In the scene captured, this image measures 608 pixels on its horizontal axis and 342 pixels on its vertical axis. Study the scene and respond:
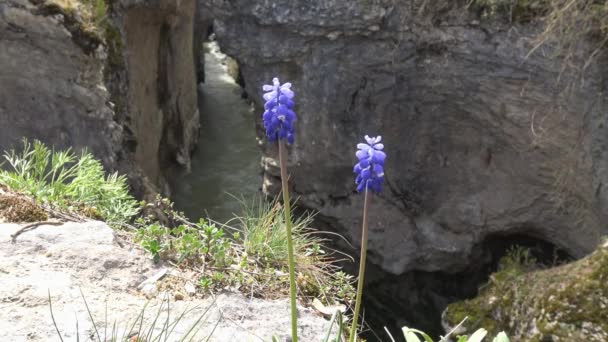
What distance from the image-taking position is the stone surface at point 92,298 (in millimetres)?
2680

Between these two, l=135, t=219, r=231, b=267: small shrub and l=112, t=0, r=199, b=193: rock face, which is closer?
l=135, t=219, r=231, b=267: small shrub

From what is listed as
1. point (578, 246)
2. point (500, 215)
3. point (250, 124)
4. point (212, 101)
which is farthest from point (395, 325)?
point (212, 101)

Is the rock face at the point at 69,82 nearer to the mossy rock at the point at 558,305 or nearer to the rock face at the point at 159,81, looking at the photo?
the rock face at the point at 159,81

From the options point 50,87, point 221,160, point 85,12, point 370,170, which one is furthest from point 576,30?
point 221,160

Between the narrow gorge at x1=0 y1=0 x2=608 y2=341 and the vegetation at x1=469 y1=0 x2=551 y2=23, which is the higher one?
the vegetation at x1=469 y1=0 x2=551 y2=23

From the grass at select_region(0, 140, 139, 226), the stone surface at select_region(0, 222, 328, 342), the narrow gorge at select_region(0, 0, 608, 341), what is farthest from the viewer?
the narrow gorge at select_region(0, 0, 608, 341)

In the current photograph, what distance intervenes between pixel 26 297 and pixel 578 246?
6536mm

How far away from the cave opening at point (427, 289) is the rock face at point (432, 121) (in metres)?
0.31

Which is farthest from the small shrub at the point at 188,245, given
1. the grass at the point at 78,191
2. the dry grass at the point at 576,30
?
the dry grass at the point at 576,30

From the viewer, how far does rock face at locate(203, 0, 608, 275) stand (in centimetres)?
728

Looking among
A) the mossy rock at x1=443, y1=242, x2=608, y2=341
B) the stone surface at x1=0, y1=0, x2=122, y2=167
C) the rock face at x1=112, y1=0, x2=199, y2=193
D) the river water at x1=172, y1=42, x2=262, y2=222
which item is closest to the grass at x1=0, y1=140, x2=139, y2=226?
the stone surface at x1=0, y1=0, x2=122, y2=167

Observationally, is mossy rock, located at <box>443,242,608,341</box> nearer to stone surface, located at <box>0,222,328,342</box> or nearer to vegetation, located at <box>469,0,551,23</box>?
stone surface, located at <box>0,222,328,342</box>

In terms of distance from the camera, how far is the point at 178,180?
10539 millimetres

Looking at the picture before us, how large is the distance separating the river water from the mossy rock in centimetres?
335
